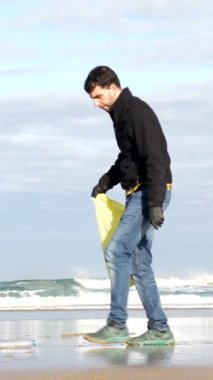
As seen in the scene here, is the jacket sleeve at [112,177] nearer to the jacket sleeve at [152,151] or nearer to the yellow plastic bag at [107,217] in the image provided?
the yellow plastic bag at [107,217]

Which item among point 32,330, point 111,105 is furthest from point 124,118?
point 32,330

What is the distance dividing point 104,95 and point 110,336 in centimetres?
169

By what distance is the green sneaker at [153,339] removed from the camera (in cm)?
715

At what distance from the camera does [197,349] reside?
675cm

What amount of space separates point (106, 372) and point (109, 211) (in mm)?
2455

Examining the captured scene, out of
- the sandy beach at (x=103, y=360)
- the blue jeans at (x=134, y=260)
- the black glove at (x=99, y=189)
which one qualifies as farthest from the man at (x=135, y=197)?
the black glove at (x=99, y=189)

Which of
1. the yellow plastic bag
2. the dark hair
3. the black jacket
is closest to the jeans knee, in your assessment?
the yellow plastic bag

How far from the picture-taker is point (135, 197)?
7.12m

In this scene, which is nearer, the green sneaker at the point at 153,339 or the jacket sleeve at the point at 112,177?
the green sneaker at the point at 153,339

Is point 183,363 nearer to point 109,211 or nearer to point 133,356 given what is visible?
point 133,356

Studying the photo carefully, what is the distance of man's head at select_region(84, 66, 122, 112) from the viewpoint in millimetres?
7059

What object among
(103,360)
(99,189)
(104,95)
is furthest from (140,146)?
(103,360)

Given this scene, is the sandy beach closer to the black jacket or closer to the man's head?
the black jacket

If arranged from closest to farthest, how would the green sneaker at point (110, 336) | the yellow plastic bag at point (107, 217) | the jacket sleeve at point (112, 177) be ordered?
the green sneaker at point (110, 336) → the yellow plastic bag at point (107, 217) → the jacket sleeve at point (112, 177)
